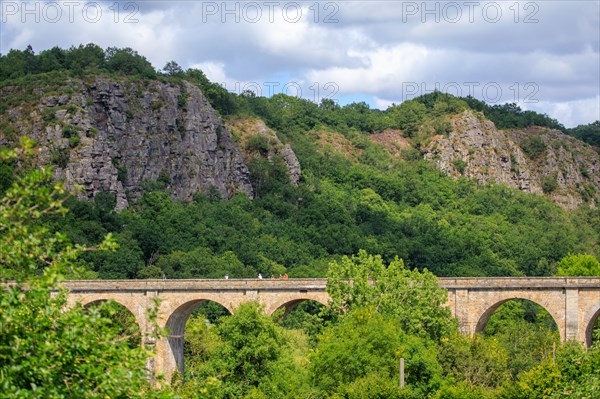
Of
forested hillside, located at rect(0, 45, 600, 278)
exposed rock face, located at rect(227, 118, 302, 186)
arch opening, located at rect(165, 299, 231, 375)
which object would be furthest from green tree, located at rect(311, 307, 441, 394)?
exposed rock face, located at rect(227, 118, 302, 186)

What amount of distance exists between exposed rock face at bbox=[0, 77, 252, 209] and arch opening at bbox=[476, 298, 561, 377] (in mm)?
35430

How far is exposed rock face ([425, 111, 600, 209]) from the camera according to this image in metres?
155

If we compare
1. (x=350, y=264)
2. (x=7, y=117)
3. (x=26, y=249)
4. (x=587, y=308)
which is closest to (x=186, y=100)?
(x=7, y=117)

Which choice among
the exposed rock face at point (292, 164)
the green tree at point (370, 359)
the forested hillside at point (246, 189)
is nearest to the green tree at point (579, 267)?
the forested hillside at point (246, 189)

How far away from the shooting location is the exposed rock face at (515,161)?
155125 millimetres

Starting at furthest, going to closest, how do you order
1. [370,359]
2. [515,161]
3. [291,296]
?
[515,161] < [291,296] < [370,359]

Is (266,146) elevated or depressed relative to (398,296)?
elevated

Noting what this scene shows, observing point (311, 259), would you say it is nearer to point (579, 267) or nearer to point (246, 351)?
point (579, 267)

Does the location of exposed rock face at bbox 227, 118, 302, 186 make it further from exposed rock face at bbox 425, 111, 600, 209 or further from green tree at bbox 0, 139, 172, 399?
green tree at bbox 0, 139, 172, 399

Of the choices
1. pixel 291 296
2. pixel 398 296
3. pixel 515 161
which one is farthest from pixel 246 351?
pixel 515 161

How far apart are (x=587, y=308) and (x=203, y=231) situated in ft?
164

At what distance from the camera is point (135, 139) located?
11912cm

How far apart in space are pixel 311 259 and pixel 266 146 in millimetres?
31390

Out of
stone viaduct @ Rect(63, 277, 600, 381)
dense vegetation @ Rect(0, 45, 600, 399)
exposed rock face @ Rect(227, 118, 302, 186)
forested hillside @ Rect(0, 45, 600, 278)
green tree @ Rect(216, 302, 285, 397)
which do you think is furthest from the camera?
exposed rock face @ Rect(227, 118, 302, 186)
